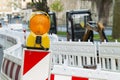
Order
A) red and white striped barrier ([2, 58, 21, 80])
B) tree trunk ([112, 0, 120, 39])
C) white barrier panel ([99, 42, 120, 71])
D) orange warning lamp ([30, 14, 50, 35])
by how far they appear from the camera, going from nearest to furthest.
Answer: orange warning lamp ([30, 14, 50, 35]), red and white striped barrier ([2, 58, 21, 80]), white barrier panel ([99, 42, 120, 71]), tree trunk ([112, 0, 120, 39])

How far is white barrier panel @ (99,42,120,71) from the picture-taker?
9708 mm

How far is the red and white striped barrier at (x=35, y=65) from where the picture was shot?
5484 millimetres

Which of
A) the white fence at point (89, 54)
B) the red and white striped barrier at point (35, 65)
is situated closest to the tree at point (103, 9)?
the white fence at point (89, 54)

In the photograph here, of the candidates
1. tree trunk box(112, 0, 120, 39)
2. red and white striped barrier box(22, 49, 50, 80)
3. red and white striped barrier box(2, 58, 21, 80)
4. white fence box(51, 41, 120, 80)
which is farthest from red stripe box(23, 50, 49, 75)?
tree trunk box(112, 0, 120, 39)

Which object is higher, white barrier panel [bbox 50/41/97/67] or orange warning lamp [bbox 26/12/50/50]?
orange warning lamp [bbox 26/12/50/50]

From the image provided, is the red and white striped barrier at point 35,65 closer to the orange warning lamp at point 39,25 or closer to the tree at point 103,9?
the orange warning lamp at point 39,25

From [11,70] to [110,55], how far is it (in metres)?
3.24

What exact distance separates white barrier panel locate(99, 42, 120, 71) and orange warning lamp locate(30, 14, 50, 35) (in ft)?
14.1

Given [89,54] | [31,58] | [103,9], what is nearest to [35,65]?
[31,58]

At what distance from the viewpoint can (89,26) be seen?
17.0 meters

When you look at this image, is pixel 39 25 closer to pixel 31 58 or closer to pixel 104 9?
pixel 31 58

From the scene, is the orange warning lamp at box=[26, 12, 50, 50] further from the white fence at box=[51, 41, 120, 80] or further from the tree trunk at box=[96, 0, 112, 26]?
the tree trunk at box=[96, 0, 112, 26]

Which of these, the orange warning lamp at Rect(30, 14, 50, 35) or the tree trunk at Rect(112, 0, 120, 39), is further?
the tree trunk at Rect(112, 0, 120, 39)

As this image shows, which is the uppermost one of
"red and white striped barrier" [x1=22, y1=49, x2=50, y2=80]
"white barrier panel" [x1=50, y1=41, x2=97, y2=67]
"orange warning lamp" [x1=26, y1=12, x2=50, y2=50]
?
"orange warning lamp" [x1=26, y1=12, x2=50, y2=50]
